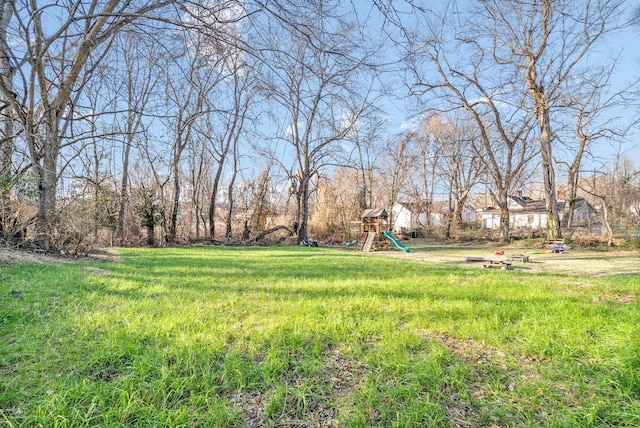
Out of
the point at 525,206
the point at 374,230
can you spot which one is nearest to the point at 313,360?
the point at 374,230

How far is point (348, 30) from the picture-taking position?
9.98 feet

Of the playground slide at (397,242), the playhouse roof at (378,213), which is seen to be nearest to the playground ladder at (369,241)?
the playground slide at (397,242)

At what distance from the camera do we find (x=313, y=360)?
7.38 ft

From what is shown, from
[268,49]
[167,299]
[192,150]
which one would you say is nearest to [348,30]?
[268,49]

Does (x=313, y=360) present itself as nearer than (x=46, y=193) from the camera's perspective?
Yes

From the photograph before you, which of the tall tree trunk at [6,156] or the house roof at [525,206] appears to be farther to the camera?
the house roof at [525,206]

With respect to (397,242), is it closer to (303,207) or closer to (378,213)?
(378,213)

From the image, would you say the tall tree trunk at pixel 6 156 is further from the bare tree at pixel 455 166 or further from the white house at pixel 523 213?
the white house at pixel 523 213

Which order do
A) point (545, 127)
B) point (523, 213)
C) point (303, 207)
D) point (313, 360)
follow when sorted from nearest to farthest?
point (313, 360) → point (545, 127) → point (303, 207) → point (523, 213)

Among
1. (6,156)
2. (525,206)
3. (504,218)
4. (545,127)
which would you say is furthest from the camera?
(525,206)

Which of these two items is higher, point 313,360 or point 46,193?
point 46,193

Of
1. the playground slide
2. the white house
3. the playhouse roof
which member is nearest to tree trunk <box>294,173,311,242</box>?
the playhouse roof

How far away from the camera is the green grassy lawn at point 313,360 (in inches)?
67.3

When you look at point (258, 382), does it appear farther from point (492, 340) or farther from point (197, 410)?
point (492, 340)
